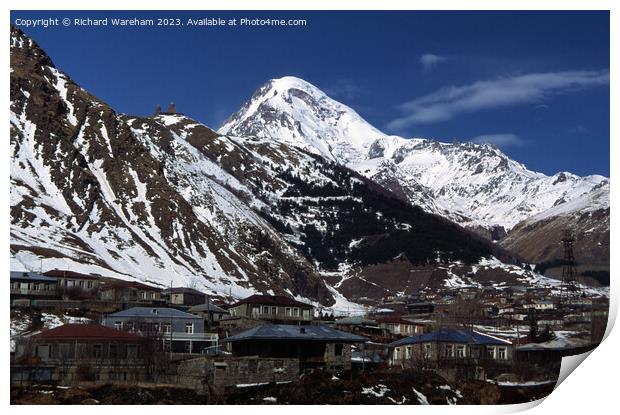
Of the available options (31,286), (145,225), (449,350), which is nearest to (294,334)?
(449,350)

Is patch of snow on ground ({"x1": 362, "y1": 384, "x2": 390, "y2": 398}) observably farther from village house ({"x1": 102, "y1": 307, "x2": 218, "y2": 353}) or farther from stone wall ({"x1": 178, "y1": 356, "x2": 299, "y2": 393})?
village house ({"x1": 102, "y1": 307, "x2": 218, "y2": 353})

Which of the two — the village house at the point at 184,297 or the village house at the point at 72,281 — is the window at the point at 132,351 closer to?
the village house at the point at 72,281

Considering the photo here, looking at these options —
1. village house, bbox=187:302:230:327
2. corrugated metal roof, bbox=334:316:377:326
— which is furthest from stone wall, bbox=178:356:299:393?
corrugated metal roof, bbox=334:316:377:326

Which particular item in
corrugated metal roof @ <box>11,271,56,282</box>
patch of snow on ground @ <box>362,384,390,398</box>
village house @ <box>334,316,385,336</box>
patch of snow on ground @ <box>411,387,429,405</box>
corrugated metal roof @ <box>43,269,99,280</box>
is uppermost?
corrugated metal roof @ <box>43,269,99,280</box>

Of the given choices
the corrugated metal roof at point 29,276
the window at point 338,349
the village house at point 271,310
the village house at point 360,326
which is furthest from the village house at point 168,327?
the village house at point 360,326

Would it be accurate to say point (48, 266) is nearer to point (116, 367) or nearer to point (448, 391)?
point (116, 367)
